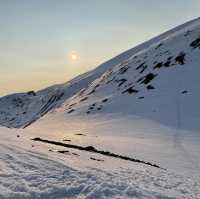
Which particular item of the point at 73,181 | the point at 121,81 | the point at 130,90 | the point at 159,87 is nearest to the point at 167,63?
the point at 121,81

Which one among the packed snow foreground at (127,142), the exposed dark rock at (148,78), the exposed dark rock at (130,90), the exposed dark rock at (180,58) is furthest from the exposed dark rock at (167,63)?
the exposed dark rock at (130,90)

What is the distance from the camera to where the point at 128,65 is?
81125 mm

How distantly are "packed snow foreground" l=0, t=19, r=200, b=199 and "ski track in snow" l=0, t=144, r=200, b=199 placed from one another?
0.09 ft

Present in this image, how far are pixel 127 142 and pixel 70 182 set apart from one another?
1597cm

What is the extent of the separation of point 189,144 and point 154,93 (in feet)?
89.9

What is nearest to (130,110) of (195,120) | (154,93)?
(154,93)

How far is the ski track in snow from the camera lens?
1059cm

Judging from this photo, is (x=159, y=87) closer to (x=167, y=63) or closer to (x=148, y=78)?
(x=148, y=78)

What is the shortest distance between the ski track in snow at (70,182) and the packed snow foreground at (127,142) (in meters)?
0.03

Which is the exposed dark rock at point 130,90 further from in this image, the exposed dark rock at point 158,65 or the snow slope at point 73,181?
the snow slope at point 73,181

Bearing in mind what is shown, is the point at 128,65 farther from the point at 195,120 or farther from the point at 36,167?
the point at 36,167

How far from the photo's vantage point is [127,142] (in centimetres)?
2728

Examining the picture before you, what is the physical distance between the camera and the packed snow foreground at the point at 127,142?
11602 mm

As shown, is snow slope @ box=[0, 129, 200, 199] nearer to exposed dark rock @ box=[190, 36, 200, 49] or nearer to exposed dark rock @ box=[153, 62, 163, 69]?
exposed dark rock @ box=[153, 62, 163, 69]
